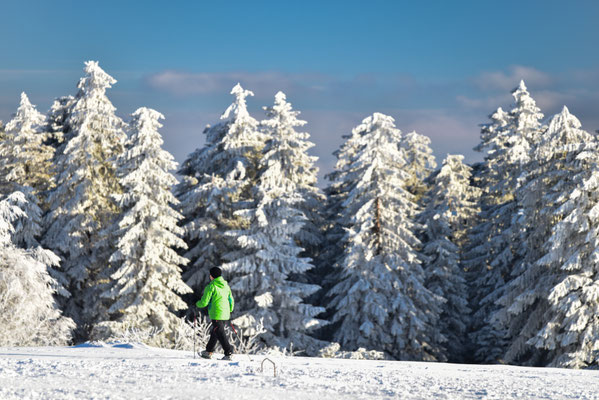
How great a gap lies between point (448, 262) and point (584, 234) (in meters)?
11.6

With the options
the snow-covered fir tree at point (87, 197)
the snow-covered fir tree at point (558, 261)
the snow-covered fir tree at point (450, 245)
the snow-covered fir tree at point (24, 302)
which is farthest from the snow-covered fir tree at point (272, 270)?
the snow-covered fir tree at point (558, 261)

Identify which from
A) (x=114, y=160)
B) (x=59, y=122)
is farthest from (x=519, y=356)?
A: (x=59, y=122)

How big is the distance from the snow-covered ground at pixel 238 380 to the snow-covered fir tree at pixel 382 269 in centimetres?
1898

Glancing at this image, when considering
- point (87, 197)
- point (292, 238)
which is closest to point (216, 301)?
point (292, 238)

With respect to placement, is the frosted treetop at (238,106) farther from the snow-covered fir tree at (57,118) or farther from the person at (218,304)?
the person at (218,304)

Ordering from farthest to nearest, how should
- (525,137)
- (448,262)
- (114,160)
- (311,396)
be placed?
(525,137) → (448,262) → (114,160) → (311,396)

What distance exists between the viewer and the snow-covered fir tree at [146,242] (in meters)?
28.3

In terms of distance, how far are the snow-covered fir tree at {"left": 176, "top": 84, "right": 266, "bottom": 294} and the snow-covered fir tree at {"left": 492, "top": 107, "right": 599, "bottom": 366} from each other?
1327 cm

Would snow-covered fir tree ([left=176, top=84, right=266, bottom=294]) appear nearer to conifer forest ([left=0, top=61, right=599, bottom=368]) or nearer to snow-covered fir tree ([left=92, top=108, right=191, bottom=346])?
conifer forest ([left=0, top=61, right=599, bottom=368])

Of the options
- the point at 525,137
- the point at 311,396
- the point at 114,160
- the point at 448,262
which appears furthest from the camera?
the point at 525,137

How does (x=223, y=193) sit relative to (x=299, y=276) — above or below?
above

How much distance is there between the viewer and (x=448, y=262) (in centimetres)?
3488

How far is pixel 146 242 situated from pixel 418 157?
2205 cm

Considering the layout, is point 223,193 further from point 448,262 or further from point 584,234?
point 584,234
